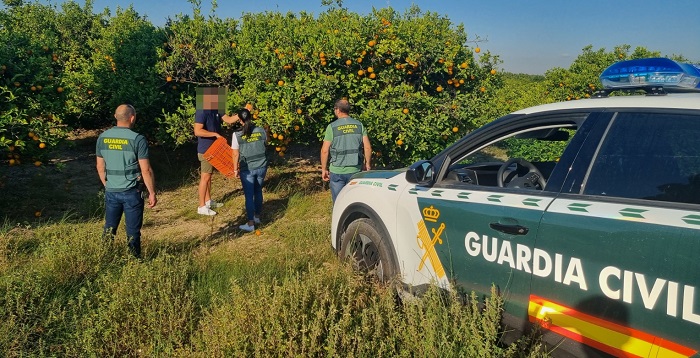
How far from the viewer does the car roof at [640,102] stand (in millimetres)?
2309

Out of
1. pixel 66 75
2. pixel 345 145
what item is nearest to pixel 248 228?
pixel 345 145

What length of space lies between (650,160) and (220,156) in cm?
532

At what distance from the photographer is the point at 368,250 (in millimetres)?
3877

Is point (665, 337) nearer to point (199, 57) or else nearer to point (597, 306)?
point (597, 306)

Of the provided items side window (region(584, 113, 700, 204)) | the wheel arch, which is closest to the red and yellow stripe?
side window (region(584, 113, 700, 204))

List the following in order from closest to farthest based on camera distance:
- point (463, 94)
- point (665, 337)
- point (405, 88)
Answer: point (665, 337) → point (405, 88) → point (463, 94)

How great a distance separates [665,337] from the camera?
6.66ft

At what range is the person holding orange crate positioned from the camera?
22.1 ft

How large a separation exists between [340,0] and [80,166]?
19.4 ft

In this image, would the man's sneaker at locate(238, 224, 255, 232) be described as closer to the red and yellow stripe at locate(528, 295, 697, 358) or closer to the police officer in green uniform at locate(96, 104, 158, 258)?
the police officer in green uniform at locate(96, 104, 158, 258)

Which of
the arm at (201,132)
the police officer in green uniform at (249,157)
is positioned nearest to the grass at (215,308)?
the police officer in green uniform at (249,157)

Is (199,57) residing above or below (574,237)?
above

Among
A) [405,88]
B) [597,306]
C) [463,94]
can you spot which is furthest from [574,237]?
[463,94]

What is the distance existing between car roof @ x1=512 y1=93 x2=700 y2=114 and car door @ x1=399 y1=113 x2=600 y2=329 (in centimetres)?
8
